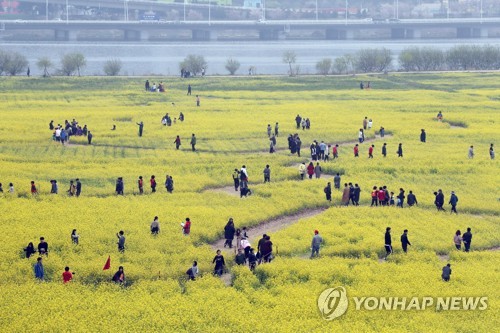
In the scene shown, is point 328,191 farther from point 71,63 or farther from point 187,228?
point 71,63

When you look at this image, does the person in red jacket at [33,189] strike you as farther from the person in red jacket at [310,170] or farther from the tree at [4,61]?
the tree at [4,61]

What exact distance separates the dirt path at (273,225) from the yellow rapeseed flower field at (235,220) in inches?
11.4

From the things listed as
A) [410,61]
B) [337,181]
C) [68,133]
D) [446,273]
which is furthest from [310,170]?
[410,61]

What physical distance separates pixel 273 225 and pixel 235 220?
6.18 feet

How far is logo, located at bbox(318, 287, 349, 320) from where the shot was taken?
32.6m

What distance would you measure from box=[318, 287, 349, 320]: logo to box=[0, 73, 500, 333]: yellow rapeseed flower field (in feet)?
1.00

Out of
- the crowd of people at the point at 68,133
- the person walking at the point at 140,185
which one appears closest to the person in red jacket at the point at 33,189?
the person walking at the point at 140,185

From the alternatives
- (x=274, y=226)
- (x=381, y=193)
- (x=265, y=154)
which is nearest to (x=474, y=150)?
(x=265, y=154)

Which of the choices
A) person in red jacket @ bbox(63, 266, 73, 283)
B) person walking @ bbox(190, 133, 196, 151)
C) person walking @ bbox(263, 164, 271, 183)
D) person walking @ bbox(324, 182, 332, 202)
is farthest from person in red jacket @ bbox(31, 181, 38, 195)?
person walking @ bbox(190, 133, 196, 151)

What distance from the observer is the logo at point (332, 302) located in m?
32.6

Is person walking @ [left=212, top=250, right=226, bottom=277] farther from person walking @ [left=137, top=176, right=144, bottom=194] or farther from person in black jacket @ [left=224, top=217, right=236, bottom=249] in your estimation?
person walking @ [left=137, top=176, right=144, bottom=194]

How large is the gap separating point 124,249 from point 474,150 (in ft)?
114

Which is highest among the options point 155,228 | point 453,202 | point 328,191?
point 328,191

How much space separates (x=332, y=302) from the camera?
110 feet
